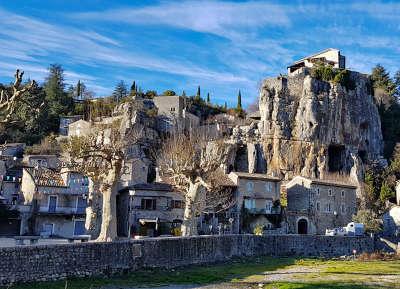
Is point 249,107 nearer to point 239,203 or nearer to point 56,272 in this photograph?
point 239,203

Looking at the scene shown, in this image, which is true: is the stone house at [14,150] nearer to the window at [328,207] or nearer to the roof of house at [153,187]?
the roof of house at [153,187]

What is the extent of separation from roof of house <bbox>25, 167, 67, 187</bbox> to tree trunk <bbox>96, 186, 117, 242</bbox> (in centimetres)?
2780

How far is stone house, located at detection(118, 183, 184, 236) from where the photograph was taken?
5853 cm

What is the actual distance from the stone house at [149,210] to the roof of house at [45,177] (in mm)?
7879

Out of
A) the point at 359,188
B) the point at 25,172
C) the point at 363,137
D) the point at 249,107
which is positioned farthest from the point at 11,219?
the point at 249,107

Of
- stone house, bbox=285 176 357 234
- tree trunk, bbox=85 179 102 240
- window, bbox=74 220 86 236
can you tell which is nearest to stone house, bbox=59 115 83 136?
window, bbox=74 220 86 236

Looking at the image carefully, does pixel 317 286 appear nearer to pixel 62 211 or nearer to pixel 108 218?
pixel 108 218

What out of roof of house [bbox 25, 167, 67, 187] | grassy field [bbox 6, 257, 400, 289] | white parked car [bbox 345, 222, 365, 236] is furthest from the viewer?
white parked car [bbox 345, 222, 365, 236]

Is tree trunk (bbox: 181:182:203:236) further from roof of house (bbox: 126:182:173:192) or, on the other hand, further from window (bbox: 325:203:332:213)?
window (bbox: 325:203:332:213)

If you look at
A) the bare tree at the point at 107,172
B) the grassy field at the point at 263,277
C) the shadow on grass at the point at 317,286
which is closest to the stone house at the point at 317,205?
the grassy field at the point at 263,277

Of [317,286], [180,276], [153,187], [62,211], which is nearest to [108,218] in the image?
[180,276]

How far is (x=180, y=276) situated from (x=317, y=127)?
62.5 meters

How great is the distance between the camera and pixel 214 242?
38656 mm

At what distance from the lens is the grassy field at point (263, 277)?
26.6 meters
